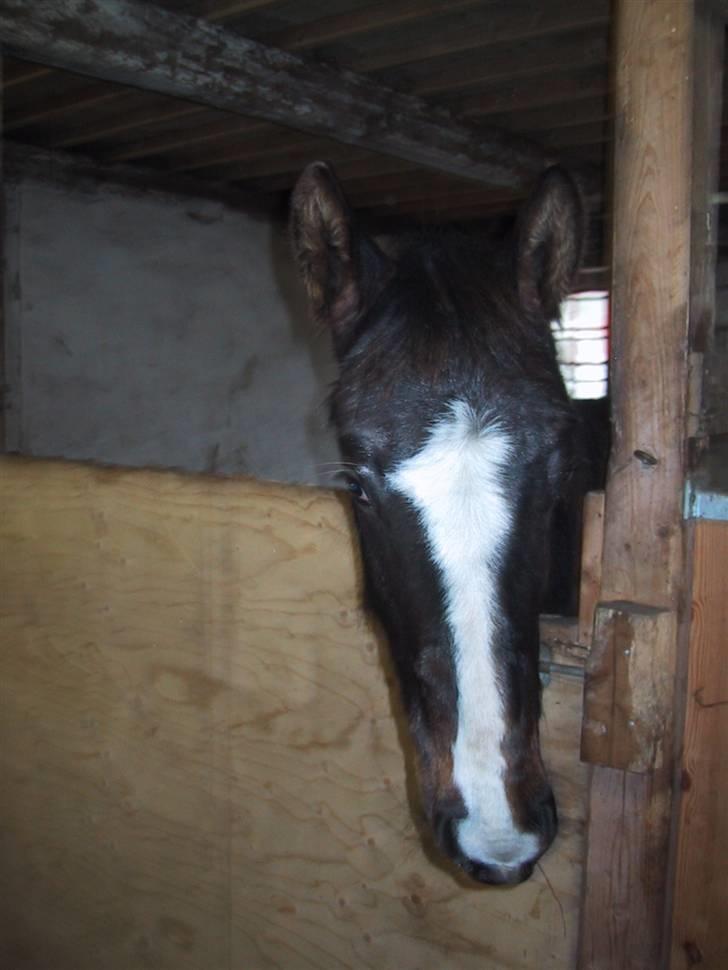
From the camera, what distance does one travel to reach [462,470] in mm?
1622

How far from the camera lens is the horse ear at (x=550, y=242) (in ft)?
6.15

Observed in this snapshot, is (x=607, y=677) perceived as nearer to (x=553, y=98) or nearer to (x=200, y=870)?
(x=200, y=870)

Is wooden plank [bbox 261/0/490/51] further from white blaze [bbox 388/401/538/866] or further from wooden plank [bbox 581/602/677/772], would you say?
wooden plank [bbox 581/602/677/772]

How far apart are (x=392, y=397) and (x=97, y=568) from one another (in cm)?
110

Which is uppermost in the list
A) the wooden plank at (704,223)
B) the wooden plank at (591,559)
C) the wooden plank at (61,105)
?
the wooden plank at (61,105)

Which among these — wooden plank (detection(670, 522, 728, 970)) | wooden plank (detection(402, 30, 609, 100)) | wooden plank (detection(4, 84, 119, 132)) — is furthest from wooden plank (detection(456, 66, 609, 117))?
wooden plank (detection(670, 522, 728, 970))

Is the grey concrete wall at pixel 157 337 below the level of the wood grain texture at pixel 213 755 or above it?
above

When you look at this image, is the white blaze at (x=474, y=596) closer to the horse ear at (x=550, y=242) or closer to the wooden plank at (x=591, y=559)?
the wooden plank at (x=591, y=559)

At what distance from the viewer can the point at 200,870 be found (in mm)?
2295

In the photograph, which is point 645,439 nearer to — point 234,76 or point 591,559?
point 591,559

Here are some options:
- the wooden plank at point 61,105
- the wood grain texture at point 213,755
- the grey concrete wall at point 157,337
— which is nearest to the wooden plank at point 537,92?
the wooden plank at point 61,105

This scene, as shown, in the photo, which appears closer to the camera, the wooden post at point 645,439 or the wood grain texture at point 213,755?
the wooden post at point 645,439

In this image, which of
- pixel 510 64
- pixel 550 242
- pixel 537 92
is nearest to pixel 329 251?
pixel 550 242

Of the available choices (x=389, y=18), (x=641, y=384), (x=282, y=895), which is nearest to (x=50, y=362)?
(x=389, y=18)
